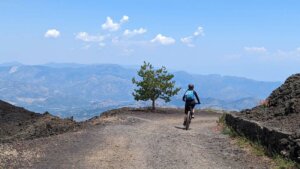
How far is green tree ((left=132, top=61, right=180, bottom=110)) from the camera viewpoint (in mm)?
36375

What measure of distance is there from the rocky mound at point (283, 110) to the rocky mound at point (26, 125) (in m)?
8.85

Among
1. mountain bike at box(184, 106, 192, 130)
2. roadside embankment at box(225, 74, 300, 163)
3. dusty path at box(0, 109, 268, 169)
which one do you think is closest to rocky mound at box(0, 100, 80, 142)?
dusty path at box(0, 109, 268, 169)

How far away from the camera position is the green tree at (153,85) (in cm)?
3638

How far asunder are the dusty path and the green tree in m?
13.6

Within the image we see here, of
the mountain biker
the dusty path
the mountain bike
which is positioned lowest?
the dusty path

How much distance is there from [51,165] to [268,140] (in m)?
6.86

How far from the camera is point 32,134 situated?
77.7 ft

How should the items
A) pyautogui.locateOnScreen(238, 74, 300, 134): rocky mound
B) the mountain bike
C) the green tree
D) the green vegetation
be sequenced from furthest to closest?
the green tree
the mountain bike
pyautogui.locateOnScreen(238, 74, 300, 134): rocky mound
the green vegetation

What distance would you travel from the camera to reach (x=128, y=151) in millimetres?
16688

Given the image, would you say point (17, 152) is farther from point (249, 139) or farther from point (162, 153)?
point (249, 139)

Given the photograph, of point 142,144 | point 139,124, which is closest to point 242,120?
point 142,144

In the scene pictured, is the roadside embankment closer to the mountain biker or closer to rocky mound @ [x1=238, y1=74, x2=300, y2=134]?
rocky mound @ [x1=238, y1=74, x2=300, y2=134]

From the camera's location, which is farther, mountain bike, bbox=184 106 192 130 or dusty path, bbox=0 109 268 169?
mountain bike, bbox=184 106 192 130

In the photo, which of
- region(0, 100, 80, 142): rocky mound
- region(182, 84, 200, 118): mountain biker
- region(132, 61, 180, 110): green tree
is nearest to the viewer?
region(0, 100, 80, 142): rocky mound
